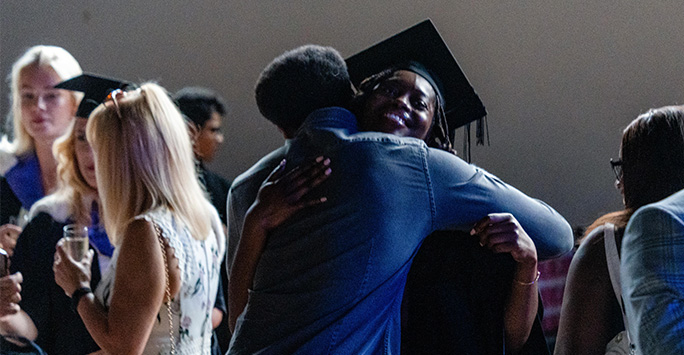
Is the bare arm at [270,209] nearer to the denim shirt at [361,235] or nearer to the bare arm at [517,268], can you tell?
the denim shirt at [361,235]

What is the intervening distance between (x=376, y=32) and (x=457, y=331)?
285 centimetres

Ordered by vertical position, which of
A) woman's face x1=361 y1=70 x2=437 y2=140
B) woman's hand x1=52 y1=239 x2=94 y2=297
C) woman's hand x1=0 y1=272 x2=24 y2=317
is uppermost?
woman's face x1=361 y1=70 x2=437 y2=140

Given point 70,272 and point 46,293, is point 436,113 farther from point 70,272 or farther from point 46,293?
point 46,293

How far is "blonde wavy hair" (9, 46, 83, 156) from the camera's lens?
2.72m

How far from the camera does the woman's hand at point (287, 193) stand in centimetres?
117

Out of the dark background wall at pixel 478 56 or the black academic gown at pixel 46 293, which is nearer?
the black academic gown at pixel 46 293

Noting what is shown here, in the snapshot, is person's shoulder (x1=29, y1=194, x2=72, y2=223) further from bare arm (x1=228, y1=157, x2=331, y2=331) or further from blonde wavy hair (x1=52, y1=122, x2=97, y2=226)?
bare arm (x1=228, y1=157, x2=331, y2=331)

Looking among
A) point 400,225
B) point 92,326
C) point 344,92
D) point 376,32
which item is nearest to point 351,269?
point 400,225

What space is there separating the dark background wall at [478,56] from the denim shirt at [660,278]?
105 inches

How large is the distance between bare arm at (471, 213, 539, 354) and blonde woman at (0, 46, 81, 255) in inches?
82.5

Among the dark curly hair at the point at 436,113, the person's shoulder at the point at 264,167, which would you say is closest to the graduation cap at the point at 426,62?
the dark curly hair at the point at 436,113

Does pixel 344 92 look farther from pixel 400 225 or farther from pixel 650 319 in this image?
pixel 650 319

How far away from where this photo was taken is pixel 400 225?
1134 mm

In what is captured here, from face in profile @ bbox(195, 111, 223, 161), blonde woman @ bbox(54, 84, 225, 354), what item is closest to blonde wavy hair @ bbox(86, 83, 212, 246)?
blonde woman @ bbox(54, 84, 225, 354)
